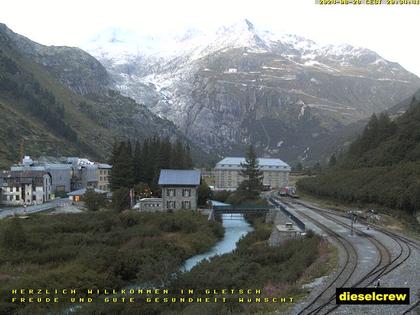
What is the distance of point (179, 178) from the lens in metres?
77.9

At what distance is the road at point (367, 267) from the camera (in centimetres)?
2209

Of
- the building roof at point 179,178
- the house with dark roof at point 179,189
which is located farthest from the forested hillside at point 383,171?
the house with dark roof at point 179,189

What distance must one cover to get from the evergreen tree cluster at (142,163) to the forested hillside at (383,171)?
30.9 metres

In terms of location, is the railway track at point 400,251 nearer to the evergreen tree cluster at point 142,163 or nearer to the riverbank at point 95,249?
the riverbank at point 95,249

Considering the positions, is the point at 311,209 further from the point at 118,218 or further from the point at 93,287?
the point at 93,287

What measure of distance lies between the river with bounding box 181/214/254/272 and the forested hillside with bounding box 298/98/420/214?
686 inches

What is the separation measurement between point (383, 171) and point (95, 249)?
45.1m

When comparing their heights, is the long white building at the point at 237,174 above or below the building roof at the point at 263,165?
below

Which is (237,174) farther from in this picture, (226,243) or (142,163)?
(226,243)

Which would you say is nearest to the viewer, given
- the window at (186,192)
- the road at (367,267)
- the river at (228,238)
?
the road at (367,267)

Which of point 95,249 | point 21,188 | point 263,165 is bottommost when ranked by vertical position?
point 95,249

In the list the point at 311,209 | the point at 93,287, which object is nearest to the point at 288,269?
the point at 93,287

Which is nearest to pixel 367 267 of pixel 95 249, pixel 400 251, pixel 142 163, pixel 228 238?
pixel 400 251

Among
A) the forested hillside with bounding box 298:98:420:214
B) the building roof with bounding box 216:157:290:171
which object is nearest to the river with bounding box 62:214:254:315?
the forested hillside with bounding box 298:98:420:214
